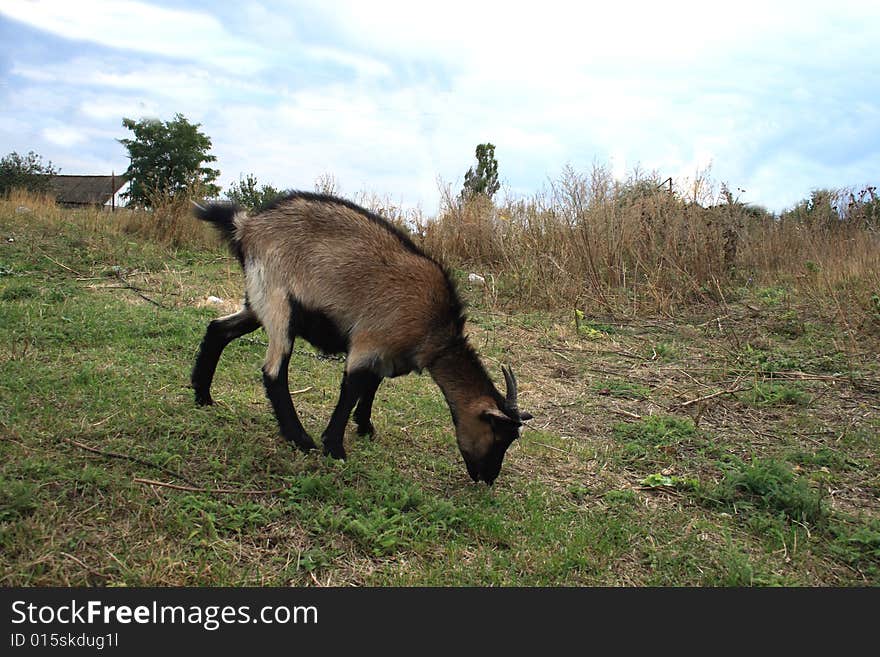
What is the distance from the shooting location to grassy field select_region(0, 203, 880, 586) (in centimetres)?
325

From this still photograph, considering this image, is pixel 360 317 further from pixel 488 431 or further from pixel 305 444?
pixel 488 431

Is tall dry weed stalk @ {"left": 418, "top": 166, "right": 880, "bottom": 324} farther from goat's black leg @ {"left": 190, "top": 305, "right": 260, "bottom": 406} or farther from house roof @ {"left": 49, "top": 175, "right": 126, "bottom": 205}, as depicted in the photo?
house roof @ {"left": 49, "top": 175, "right": 126, "bottom": 205}

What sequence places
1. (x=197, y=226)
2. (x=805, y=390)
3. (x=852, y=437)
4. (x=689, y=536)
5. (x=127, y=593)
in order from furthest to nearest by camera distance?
(x=197, y=226)
(x=805, y=390)
(x=852, y=437)
(x=689, y=536)
(x=127, y=593)

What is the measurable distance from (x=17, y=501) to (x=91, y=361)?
2.97 meters

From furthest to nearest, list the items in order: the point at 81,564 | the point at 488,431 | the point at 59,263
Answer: the point at 59,263 < the point at 488,431 < the point at 81,564

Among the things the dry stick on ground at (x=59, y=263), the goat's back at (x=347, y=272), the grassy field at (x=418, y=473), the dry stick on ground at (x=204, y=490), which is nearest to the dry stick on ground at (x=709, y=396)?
the grassy field at (x=418, y=473)

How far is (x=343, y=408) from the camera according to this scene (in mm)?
4426

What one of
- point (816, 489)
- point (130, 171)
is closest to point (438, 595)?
point (816, 489)

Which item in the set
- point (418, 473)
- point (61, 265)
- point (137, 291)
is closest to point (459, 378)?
point (418, 473)

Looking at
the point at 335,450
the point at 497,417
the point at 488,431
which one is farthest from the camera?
the point at 335,450

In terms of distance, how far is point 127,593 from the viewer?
272cm

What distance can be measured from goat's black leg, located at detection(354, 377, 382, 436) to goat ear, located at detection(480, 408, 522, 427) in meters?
0.99

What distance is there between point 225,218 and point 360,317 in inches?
55.6

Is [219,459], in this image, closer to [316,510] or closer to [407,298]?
[316,510]
